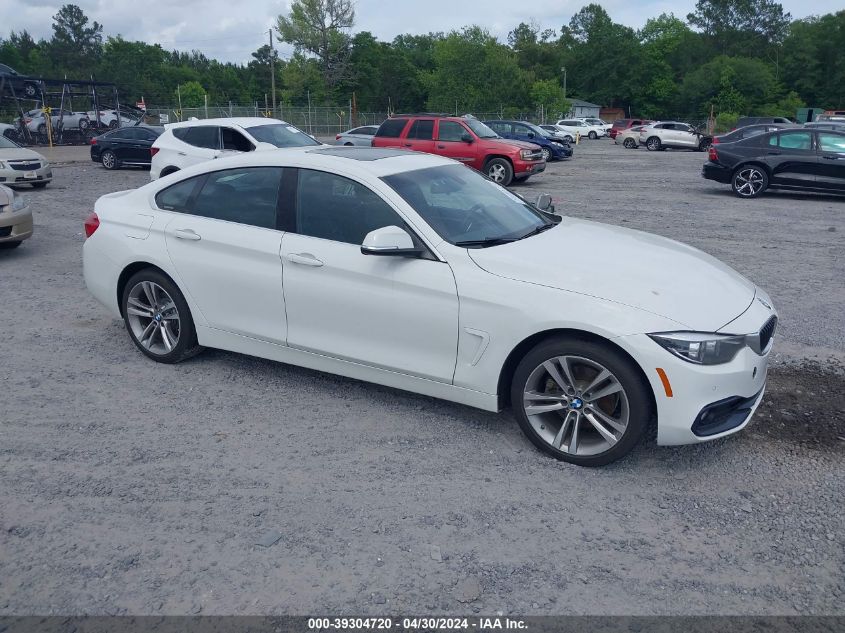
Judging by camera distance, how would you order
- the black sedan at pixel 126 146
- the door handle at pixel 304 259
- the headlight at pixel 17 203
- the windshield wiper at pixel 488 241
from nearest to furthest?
the windshield wiper at pixel 488 241, the door handle at pixel 304 259, the headlight at pixel 17 203, the black sedan at pixel 126 146

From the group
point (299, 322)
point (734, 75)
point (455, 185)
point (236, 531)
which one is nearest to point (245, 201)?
point (299, 322)

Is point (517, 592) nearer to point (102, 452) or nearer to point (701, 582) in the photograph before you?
point (701, 582)

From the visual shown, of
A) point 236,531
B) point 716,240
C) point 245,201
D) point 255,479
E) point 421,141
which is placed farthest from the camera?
point 421,141

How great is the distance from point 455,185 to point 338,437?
1934mm

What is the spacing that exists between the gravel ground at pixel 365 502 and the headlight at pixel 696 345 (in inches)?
27.6

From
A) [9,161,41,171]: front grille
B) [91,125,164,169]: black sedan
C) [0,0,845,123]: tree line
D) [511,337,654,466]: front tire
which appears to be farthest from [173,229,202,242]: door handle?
[0,0,845,123]: tree line

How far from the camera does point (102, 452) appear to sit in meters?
4.25

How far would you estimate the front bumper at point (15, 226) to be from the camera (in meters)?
9.27

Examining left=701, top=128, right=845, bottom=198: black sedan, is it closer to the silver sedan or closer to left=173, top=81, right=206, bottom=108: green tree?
the silver sedan

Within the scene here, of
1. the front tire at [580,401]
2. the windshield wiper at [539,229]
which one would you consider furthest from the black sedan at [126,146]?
the front tire at [580,401]

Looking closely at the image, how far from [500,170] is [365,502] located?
15.4 m

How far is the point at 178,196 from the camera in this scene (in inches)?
216

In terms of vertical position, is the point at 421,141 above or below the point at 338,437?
above

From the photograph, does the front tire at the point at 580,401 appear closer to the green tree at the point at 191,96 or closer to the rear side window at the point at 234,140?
the rear side window at the point at 234,140
